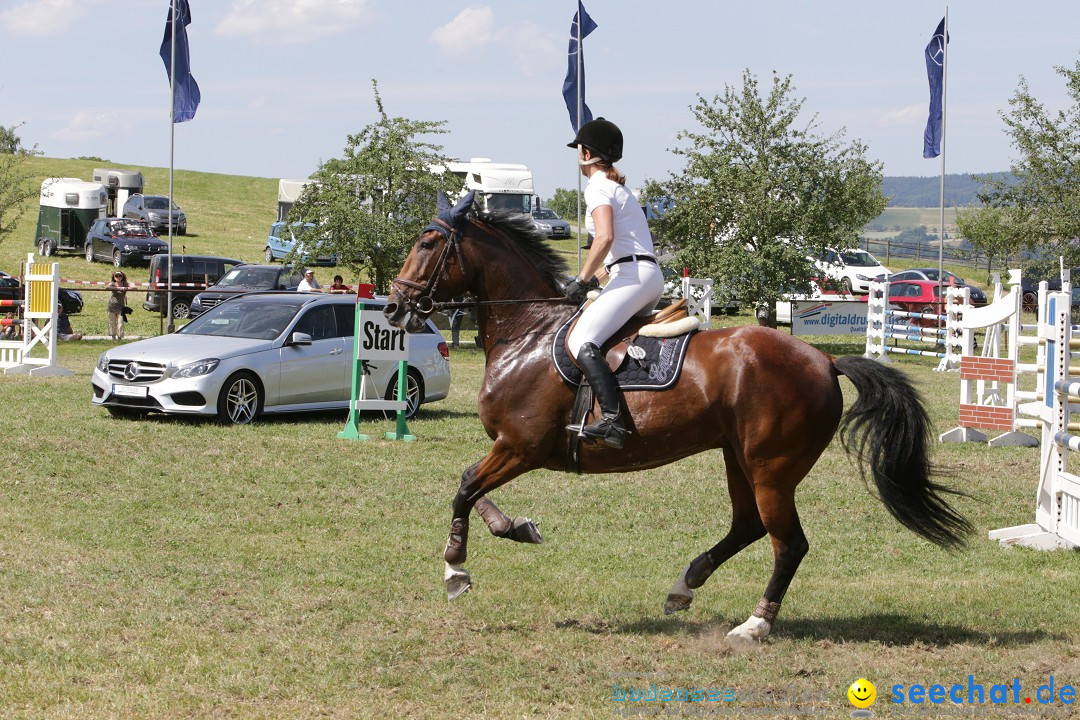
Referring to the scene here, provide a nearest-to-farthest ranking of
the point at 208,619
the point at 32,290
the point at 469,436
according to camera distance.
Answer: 1. the point at 208,619
2. the point at 469,436
3. the point at 32,290

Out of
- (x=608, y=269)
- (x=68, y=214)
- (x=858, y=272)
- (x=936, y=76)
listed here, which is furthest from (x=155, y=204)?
(x=608, y=269)

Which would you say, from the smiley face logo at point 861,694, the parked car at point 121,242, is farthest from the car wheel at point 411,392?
the parked car at point 121,242

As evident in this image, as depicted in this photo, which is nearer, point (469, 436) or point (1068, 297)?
point (1068, 297)

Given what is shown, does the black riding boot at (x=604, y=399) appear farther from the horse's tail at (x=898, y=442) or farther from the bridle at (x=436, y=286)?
the horse's tail at (x=898, y=442)

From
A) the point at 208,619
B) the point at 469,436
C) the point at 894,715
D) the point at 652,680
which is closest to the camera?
the point at 894,715

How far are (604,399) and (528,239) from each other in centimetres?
129

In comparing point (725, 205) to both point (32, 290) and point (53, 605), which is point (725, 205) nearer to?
point (32, 290)

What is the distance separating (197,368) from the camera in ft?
47.5

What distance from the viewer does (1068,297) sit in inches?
344

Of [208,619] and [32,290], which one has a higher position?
[32,290]

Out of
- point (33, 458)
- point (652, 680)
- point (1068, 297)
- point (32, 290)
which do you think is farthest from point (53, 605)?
point (32, 290)

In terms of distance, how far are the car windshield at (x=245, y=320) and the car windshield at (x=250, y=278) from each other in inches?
661

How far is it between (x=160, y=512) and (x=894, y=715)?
637 centimetres

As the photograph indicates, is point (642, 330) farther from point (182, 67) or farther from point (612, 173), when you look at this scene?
point (182, 67)
